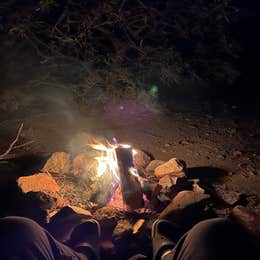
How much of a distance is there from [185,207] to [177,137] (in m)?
1.95

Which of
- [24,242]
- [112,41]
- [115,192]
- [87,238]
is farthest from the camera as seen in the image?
[112,41]

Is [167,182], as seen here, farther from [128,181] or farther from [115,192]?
[115,192]

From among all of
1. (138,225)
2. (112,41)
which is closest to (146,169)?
(138,225)

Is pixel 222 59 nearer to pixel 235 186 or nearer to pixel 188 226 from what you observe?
pixel 235 186

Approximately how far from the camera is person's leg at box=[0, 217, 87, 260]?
1648 mm

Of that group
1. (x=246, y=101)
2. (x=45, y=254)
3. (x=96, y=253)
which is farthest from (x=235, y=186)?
(x=246, y=101)

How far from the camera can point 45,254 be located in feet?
5.67

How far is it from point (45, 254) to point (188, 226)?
1.49m

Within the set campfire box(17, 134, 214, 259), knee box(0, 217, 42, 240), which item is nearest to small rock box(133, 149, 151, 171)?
campfire box(17, 134, 214, 259)

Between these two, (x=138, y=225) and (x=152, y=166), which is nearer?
(x=138, y=225)

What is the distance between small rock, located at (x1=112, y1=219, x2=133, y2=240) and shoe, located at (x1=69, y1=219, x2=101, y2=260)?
0.51 ft

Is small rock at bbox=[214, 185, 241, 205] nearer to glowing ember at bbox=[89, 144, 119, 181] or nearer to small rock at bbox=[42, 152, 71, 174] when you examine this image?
glowing ember at bbox=[89, 144, 119, 181]

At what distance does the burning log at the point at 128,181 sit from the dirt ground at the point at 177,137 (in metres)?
0.90

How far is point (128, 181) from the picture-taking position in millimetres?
3059
